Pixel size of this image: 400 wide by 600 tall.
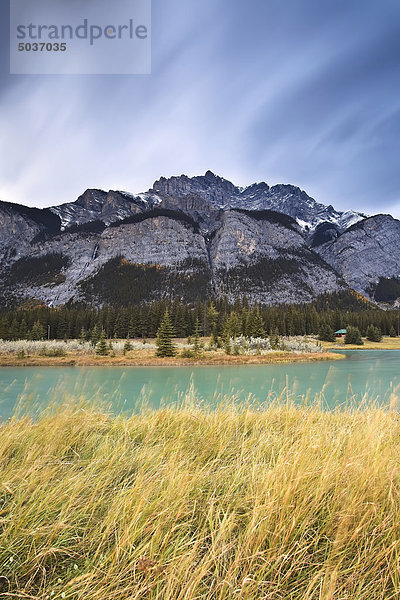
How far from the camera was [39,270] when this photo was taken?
163 m

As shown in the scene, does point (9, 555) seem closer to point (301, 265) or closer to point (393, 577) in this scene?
point (393, 577)

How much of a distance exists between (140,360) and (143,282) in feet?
368

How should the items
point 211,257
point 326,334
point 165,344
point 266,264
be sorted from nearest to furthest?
point 165,344 < point 326,334 < point 266,264 < point 211,257

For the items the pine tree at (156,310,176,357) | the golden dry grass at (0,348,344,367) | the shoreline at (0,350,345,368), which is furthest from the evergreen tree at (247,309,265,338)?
the pine tree at (156,310,176,357)

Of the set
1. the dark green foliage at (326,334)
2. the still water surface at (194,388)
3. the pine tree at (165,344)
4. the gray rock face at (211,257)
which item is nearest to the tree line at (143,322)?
the dark green foliage at (326,334)

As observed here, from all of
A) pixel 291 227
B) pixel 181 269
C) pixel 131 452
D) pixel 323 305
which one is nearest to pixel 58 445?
pixel 131 452

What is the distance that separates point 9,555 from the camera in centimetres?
155

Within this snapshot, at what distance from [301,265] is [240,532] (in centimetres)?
17389

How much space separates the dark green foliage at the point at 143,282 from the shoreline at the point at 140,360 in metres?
93.9

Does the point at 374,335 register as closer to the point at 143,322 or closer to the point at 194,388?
the point at 143,322

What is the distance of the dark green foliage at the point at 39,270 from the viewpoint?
508 ft

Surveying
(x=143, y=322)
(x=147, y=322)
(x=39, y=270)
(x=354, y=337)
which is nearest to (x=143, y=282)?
(x=39, y=270)

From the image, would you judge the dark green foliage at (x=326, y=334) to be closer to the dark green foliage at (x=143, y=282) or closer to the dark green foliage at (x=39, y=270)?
the dark green foliage at (x=143, y=282)

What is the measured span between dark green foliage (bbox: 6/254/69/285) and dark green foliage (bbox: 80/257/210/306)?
71.8 feet
